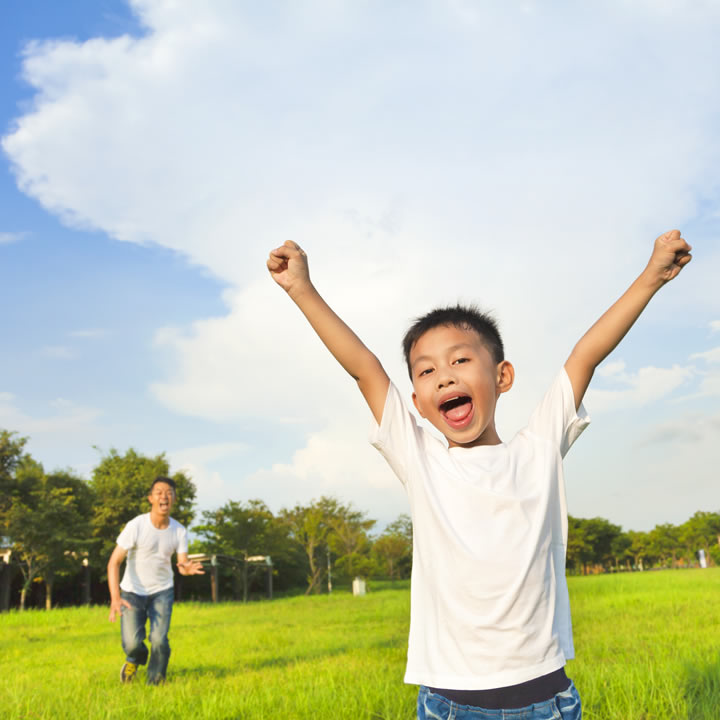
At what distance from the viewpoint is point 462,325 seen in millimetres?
2504

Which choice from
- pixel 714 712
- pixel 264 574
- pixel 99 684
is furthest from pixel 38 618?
pixel 264 574

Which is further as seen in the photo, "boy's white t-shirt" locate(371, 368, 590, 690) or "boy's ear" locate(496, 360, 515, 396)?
"boy's ear" locate(496, 360, 515, 396)

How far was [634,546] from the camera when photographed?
99.4 m

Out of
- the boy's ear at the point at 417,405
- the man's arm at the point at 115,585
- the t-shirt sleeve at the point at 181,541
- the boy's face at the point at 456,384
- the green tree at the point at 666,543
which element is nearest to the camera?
the boy's face at the point at 456,384

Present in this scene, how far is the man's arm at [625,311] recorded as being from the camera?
95.3 inches

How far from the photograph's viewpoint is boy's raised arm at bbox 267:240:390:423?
237 centimetres

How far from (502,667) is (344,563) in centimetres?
4567

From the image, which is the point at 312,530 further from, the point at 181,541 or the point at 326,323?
the point at 326,323

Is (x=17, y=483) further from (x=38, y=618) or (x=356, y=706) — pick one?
(x=356, y=706)

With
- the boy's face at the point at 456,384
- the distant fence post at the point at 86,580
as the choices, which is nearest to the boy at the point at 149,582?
the boy's face at the point at 456,384

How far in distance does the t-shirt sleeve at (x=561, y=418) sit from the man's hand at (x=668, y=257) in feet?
1.64

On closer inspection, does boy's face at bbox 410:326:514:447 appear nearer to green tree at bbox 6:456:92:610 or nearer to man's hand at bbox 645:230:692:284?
man's hand at bbox 645:230:692:284

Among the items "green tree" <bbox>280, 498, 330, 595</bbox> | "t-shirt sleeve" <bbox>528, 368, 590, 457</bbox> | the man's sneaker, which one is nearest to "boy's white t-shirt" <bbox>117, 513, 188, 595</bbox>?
the man's sneaker

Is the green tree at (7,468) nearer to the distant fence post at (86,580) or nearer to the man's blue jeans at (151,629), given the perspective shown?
the distant fence post at (86,580)
